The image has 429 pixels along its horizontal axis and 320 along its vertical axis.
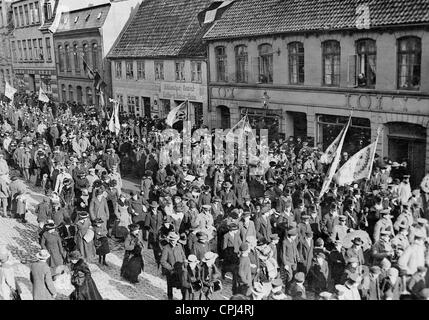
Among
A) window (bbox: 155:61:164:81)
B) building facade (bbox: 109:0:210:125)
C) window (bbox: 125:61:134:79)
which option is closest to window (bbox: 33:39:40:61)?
building facade (bbox: 109:0:210:125)

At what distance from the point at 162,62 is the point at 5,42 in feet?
108

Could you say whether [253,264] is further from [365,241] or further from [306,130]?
[306,130]

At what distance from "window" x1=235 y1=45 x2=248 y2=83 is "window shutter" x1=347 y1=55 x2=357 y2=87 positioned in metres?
6.08

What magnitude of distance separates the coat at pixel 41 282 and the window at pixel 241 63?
1649 centimetres

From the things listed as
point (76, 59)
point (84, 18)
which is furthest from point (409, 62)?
point (76, 59)

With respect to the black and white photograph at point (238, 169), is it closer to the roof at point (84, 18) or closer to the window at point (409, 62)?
the window at point (409, 62)

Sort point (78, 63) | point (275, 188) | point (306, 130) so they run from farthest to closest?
point (78, 63) < point (306, 130) < point (275, 188)

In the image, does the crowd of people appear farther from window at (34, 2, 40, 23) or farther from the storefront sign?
window at (34, 2, 40, 23)

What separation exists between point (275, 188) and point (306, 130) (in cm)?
811

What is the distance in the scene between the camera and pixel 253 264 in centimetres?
998

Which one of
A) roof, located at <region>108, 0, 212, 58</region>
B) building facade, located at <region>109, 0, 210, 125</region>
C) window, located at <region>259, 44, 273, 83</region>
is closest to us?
window, located at <region>259, 44, 273, 83</region>

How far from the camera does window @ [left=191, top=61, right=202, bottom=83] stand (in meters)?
27.7

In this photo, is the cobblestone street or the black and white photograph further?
the cobblestone street
